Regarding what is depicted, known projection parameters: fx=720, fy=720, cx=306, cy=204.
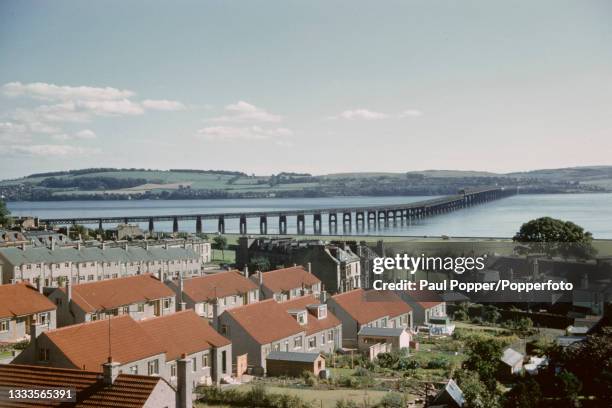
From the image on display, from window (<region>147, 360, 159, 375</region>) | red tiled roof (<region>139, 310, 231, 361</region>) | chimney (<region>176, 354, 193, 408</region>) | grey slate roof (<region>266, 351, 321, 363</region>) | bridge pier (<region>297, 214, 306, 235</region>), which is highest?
chimney (<region>176, 354, 193, 408</region>)

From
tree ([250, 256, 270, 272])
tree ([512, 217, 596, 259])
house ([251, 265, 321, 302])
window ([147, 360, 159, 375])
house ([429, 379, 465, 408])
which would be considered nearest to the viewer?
house ([429, 379, 465, 408])

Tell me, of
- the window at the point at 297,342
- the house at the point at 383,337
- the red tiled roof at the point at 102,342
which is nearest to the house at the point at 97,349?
the red tiled roof at the point at 102,342

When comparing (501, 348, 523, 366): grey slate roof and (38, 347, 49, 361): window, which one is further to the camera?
(501, 348, 523, 366): grey slate roof

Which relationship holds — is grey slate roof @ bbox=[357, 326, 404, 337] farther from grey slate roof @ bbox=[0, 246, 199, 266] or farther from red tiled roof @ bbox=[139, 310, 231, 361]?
grey slate roof @ bbox=[0, 246, 199, 266]

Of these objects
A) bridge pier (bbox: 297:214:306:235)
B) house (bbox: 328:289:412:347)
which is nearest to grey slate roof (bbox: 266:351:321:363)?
house (bbox: 328:289:412:347)

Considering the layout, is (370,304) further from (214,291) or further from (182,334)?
(182,334)

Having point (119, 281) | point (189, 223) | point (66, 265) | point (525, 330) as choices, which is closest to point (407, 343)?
point (525, 330)
